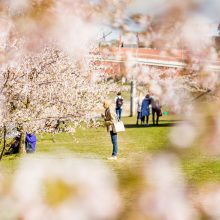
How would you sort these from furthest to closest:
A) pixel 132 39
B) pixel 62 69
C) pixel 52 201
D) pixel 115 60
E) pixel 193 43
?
pixel 62 69, pixel 115 60, pixel 132 39, pixel 193 43, pixel 52 201

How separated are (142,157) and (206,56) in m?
0.20

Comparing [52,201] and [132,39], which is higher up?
[132,39]

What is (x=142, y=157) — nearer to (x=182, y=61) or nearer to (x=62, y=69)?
(x=182, y=61)

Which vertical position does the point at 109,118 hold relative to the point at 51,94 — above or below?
below

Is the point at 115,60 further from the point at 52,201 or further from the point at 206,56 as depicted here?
the point at 52,201

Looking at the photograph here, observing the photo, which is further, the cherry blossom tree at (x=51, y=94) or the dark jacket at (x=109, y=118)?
the cherry blossom tree at (x=51, y=94)

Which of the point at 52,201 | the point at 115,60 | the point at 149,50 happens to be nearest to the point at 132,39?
the point at 149,50

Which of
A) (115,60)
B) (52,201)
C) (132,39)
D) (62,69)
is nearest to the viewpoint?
(52,201)

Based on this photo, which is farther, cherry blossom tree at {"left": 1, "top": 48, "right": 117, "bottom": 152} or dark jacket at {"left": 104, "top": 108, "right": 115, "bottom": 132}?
cherry blossom tree at {"left": 1, "top": 48, "right": 117, "bottom": 152}

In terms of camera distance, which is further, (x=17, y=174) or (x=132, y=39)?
(x=132, y=39)

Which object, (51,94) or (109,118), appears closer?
(109,118)

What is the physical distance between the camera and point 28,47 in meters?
1.00

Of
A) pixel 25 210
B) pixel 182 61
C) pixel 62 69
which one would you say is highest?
pixel 62 69

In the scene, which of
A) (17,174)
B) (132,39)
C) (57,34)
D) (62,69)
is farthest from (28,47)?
(62,69)
